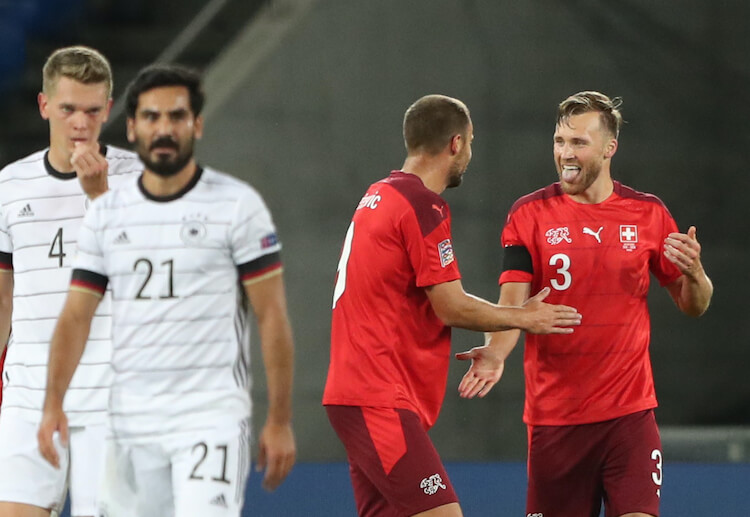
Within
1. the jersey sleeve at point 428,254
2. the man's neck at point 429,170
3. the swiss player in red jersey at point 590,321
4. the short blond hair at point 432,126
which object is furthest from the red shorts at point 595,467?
the short blond hair at point 432,126

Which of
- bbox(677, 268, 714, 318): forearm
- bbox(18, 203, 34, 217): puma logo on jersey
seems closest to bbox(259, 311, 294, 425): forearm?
bbox(18, 203, 34, 217): puma logo on jersey

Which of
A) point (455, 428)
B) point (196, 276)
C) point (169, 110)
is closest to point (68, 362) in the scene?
point (196, 276)

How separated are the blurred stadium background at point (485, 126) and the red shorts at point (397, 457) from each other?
341cm

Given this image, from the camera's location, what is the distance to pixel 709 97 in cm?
Answer: 789

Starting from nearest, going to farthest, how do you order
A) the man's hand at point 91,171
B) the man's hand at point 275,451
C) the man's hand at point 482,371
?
the man's hand at point 275,451
the man's hand at point 91,171
the man's hand at point 482,371

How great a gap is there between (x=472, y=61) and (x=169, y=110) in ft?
14.9

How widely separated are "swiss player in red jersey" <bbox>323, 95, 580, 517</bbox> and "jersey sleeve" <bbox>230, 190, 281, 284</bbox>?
883mm

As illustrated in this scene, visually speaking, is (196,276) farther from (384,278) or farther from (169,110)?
(384,278)

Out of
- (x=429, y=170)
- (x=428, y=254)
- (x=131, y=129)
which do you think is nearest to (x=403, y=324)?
(x=428, y=254)

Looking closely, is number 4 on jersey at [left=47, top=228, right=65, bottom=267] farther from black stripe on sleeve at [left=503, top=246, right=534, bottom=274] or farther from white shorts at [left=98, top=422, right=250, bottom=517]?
black stripe on sleeve at [left=503, top=246, right=534, bottom=274]

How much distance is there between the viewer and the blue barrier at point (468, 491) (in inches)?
249

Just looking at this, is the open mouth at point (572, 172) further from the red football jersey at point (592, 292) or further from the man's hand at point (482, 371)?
the man's hand at point (482, 371)

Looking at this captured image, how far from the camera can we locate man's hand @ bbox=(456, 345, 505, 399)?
4.51 meters

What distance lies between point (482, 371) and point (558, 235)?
1.91ft
